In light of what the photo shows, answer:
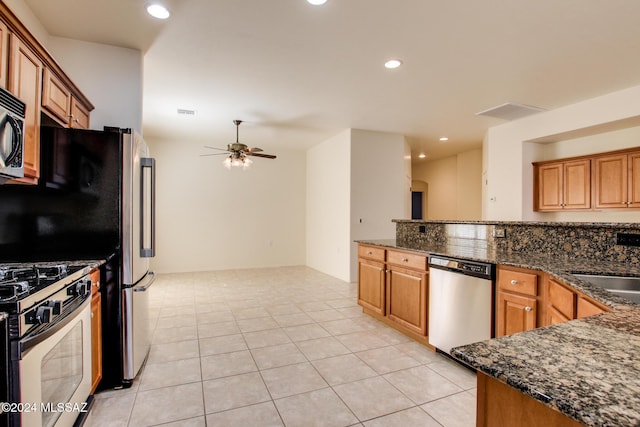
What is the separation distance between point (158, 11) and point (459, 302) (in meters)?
3.23

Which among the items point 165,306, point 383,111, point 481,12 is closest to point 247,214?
point 165,306

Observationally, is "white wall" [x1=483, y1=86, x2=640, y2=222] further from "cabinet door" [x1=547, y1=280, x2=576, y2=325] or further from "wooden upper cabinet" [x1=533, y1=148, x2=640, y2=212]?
"cabinet door" [x1=547, y1=280, x2=576, y2=325]

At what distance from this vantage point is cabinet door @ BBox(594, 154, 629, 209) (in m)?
4.22

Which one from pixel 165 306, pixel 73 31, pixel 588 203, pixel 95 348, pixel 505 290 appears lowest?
pixel 165 306

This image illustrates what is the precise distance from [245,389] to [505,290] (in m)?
1.95

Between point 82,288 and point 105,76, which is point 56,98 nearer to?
point 105,76

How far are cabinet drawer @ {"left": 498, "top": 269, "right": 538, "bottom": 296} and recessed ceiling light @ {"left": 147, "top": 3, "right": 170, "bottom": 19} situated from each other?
3.11 meters

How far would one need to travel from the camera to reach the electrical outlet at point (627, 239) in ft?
6.79

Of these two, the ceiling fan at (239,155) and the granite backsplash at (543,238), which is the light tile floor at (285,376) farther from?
the ceiling fan at (239,155)

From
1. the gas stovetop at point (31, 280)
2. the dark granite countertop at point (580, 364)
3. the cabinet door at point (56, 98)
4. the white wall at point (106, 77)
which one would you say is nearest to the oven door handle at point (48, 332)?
the gas stovetop at point (31, 280)

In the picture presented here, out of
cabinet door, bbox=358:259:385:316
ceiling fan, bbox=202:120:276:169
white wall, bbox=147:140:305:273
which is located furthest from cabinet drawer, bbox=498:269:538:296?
white wall, bbox=147:140:305:273

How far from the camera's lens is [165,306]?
435 centimetres

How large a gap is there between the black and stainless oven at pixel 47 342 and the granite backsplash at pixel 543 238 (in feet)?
9.97

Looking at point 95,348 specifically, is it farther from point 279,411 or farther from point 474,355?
point 474,355
